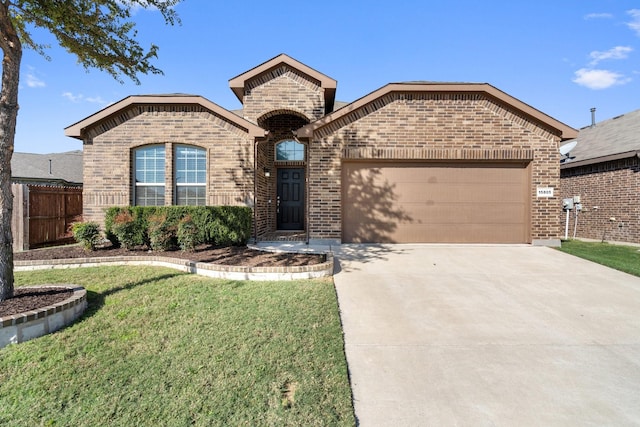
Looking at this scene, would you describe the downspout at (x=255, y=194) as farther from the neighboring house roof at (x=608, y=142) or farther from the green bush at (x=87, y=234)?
the neighboring house roof at (x=608, y=142)

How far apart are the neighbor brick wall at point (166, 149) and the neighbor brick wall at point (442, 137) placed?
2244 mm

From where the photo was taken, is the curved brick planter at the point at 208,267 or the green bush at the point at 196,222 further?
the green bush at the point at 196,222

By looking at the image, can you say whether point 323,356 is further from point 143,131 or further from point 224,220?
point 143,131

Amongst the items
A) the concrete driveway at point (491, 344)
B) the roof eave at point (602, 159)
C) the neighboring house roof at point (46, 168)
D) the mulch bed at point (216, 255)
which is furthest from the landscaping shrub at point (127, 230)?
the neighboring house roof at point (46, 168)

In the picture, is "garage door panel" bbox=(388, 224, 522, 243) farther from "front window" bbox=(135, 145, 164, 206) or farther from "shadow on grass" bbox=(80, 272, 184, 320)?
"front window" bbox=(135, 145, 164, 206)

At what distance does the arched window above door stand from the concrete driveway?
20.7ft

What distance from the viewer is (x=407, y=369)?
327 centimetres

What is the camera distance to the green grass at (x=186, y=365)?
264 centimetres

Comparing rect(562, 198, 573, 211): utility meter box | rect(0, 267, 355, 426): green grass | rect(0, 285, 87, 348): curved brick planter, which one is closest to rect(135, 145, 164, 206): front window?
rect(0, 267, 355, 426): green grass

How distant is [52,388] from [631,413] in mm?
5032

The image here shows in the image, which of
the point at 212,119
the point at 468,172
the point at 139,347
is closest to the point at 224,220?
the point at 212,119

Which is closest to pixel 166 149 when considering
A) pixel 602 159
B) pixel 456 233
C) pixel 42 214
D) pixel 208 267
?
pixel 42 214

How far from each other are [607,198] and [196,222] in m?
14.2

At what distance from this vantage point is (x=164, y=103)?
31.0 feet
